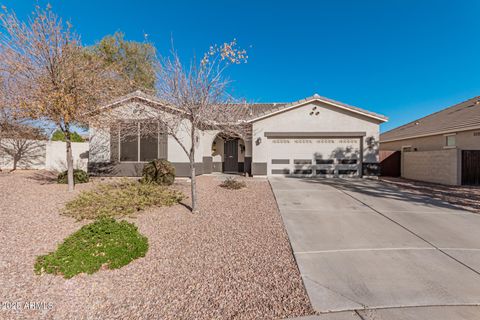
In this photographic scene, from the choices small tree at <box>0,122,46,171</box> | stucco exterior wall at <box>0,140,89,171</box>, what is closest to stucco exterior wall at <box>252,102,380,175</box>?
→ stucco exterior wall at <box>0,140,89,171</box>

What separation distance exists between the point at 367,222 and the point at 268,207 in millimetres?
2715

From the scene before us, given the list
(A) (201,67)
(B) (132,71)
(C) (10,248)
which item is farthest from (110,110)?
(B) (132,71)

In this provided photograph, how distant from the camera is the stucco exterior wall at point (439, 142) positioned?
11.3m

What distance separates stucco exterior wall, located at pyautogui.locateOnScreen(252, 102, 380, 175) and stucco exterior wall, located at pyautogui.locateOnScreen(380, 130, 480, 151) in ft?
15.8

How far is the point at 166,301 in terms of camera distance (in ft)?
8.50

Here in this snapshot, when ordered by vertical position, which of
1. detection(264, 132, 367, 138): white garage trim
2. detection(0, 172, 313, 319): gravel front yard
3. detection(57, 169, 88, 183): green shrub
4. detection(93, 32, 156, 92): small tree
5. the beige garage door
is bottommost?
detection(0, 172, 313, 319): gravel front yard

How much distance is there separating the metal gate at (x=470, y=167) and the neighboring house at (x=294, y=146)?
3883 millimetres

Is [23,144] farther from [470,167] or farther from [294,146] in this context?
[470,167]

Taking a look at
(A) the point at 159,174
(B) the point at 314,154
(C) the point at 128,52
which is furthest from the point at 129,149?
(C) the point at 128,52

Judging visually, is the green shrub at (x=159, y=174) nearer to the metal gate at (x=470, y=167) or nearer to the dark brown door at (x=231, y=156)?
the dark brown door at (x=231, y=156)

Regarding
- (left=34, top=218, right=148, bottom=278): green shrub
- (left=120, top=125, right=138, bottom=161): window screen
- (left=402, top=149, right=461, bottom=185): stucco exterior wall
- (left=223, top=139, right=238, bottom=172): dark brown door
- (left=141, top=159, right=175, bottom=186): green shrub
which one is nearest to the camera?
(left=34, top=218, right=148, bottom=278): green shrub

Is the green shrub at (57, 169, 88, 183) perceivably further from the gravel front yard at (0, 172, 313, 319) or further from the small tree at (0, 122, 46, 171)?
the small tree at (0, 122, 46, 171)

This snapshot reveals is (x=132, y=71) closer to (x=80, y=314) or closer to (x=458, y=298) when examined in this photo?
(x=80, y=314)

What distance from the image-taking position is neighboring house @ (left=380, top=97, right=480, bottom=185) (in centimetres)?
1063
